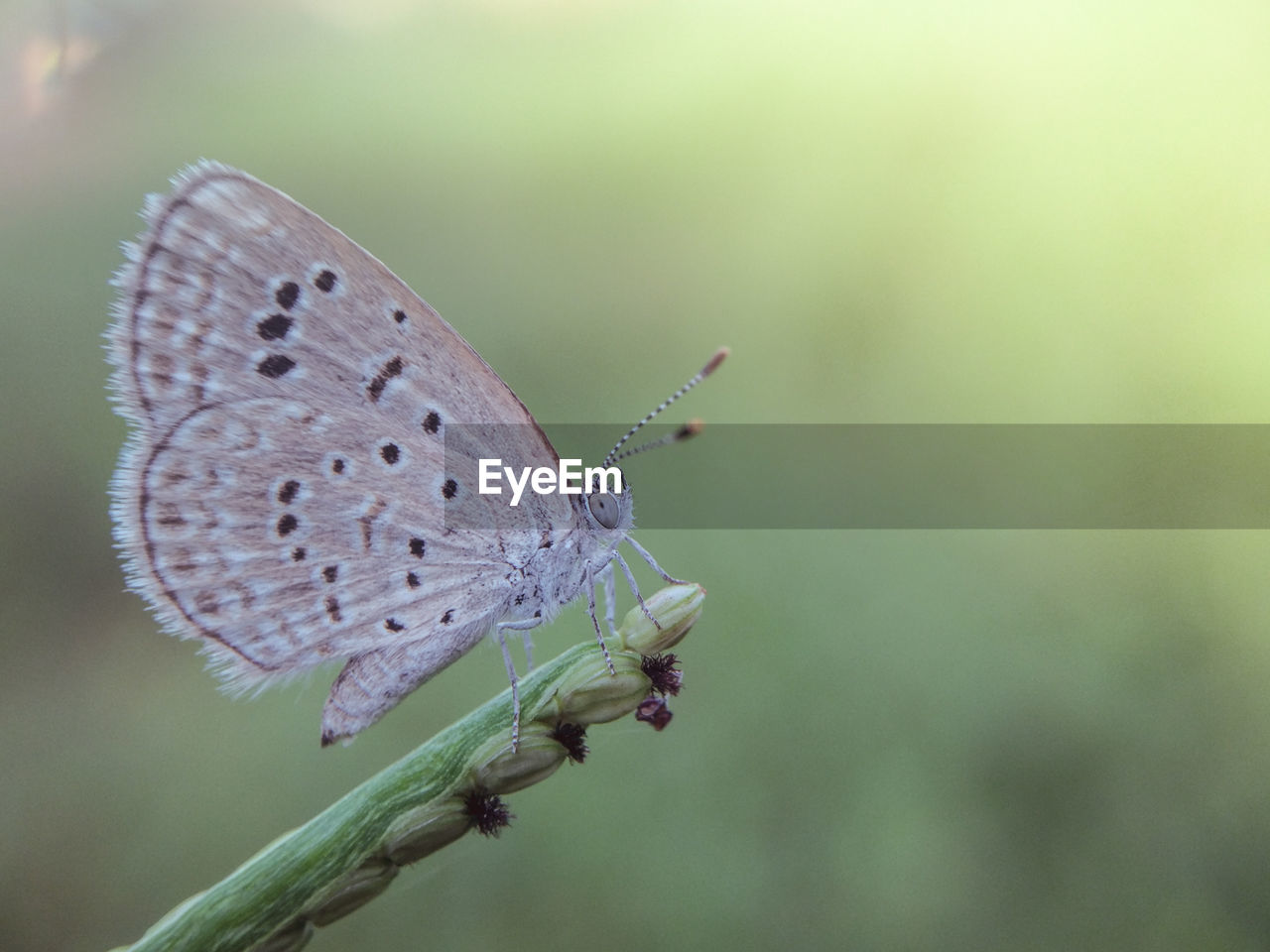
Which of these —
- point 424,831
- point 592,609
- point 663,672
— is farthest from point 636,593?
point 424,831

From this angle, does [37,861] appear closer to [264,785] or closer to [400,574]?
[264,785]

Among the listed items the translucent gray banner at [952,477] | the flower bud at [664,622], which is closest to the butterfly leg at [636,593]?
the flower bud at [664,622]

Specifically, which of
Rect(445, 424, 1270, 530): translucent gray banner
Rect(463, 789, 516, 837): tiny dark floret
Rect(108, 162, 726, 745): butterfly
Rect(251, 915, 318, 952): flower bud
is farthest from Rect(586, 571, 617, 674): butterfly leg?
Rect(445, 424, 1270, 530): translucent gray banner

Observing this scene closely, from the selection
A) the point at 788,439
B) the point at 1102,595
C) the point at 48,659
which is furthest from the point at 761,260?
the point at 48,659

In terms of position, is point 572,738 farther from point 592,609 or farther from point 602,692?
point 592,609

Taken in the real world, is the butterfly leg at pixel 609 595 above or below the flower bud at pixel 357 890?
above

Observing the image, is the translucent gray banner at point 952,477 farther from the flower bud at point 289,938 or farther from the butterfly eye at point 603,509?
the flower bud at point 289,938

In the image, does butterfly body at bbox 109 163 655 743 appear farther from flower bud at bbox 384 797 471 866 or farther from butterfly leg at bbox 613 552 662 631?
flower bud at bbox 384 797 471 866
